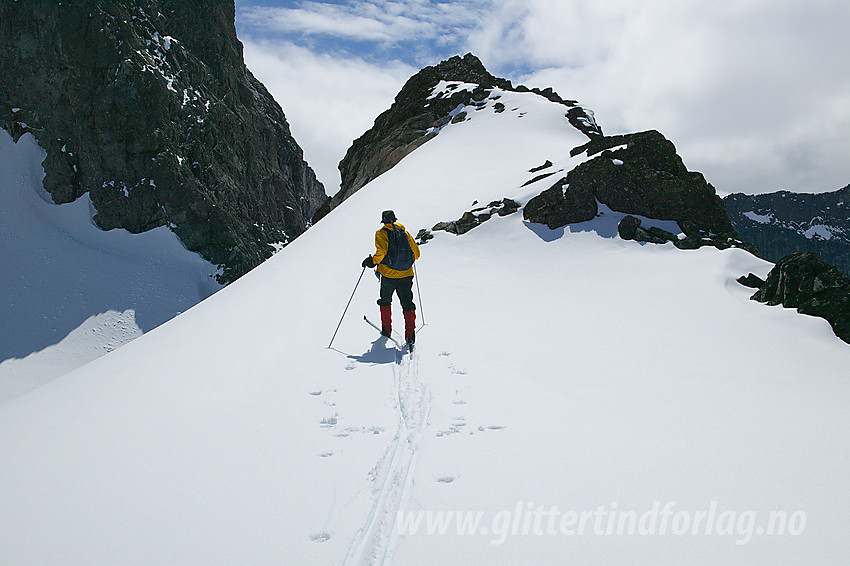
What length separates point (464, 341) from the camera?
6949 mm

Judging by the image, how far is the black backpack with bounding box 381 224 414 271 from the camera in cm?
741

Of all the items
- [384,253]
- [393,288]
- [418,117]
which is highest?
[418,117]

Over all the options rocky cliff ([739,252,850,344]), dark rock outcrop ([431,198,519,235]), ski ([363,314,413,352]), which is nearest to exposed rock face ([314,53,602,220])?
dark rock outcrop ([431,198,519,235])

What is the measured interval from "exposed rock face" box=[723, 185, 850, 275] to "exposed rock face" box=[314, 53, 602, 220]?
142m

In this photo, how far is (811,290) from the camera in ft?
21.2

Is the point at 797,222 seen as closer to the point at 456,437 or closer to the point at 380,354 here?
the point at 380,354

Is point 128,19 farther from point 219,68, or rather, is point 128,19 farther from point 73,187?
point 73,187

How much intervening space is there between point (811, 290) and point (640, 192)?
243 inches

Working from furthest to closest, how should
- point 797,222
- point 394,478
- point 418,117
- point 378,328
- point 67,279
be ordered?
point 797,222, point 67,279, point 418,117, point 378,328, point 394,478

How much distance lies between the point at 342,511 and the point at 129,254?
63422 mm

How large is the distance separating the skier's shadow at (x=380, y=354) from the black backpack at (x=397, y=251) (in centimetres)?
132

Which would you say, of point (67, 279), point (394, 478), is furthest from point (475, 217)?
point (67, 279)

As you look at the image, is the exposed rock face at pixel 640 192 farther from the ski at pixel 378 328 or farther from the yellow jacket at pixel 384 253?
the ski at pixel 378 328

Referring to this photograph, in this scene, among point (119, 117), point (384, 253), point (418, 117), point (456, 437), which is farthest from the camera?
point (119, 117)
